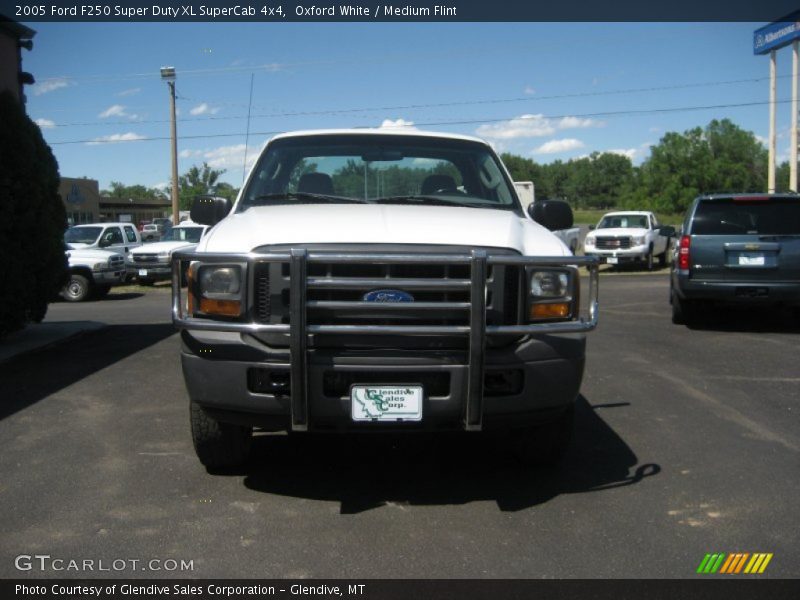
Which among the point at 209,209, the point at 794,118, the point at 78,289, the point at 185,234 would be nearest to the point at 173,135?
the point at 185,234

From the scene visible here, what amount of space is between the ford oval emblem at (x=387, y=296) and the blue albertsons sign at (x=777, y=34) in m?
29.9

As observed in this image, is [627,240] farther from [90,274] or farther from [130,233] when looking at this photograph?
[90,274]

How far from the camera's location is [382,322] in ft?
12.7

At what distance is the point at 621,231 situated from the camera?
941 inches

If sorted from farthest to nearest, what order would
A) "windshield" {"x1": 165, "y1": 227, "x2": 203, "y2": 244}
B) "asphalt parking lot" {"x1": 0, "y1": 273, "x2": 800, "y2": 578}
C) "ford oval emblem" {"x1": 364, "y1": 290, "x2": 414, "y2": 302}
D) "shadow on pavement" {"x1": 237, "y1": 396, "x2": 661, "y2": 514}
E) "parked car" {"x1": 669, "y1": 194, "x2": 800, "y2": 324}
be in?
1. "windshield" {"x1": 165, "y1": 227, "x2": 203, "y2": 244}
2. "parked car" {"x1": 669, "y1": 194, "x2": 800, "y2": 324}
3. "shadow on pavement" {"x1": 237, "y1": 396, "x2": 661, "y2": 514}
4. "ford oval emblem" {"x1": 364, "y1": 290, "x2": 414, "y2": 302}
5. "asphalt parking lot" {"x1": 0, "y1": 273, "x2": 800, "y2": 578}

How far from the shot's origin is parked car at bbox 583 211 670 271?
76.7 feet

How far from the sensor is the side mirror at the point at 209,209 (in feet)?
17.8

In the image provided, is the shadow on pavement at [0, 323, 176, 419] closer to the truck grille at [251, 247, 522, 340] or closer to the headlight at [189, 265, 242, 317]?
the headlight at [189, 265, 242, 317]

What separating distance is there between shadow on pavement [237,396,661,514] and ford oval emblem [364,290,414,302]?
3.64ft

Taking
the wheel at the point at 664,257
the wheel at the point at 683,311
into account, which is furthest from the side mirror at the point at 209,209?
the wheel at the point at 664,257

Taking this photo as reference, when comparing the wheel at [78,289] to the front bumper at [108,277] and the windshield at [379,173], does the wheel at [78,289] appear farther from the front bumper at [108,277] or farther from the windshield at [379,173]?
the windshield at [379,173]

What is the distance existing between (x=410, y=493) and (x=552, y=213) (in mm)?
2189

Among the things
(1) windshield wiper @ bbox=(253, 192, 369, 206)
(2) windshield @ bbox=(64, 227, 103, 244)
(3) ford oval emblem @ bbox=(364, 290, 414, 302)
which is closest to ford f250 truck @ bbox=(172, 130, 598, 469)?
(3) ford oval emblem @ bbox=(364, 290, 414, 302)
